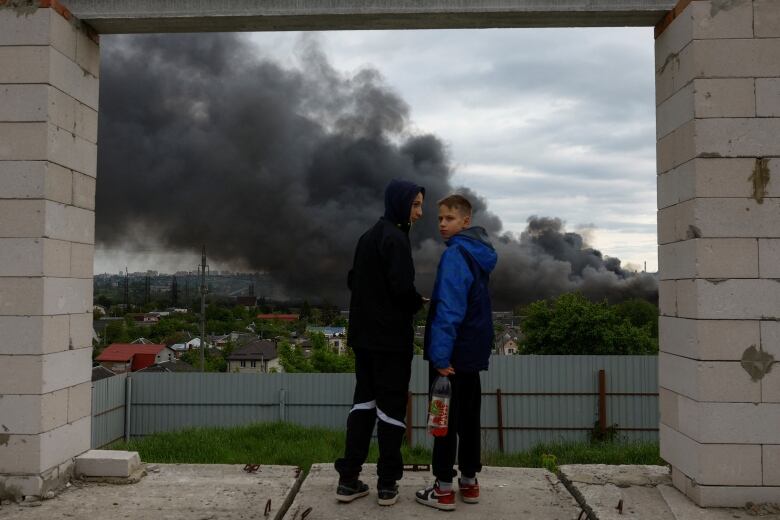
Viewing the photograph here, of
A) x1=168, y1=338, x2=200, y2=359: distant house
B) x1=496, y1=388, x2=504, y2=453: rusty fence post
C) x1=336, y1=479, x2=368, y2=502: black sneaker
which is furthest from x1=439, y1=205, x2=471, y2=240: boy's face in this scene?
x1=168, y1=338, x2=200, y2=359: distant house

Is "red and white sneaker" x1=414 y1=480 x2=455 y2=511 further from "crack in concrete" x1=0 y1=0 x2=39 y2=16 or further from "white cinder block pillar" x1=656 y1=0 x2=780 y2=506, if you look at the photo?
"crack in concrete" x1=0 y1=0 x2=39 y2=16

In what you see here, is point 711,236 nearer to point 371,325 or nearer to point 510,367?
point 371,325

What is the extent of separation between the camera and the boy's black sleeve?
345 cm

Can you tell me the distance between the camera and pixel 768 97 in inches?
147

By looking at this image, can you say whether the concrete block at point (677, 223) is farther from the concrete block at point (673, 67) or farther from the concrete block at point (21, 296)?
the concrete block at point (21, 296)

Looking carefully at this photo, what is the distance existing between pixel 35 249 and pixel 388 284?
223 centimetres

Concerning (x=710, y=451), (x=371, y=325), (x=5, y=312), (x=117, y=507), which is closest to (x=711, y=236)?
(x=710, y=451)

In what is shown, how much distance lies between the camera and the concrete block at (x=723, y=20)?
375cm

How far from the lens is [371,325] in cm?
356

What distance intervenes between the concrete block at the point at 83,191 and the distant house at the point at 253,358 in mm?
55168

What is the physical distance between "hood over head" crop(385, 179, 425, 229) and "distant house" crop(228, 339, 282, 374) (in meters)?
56.3

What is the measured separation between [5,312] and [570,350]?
127 ft

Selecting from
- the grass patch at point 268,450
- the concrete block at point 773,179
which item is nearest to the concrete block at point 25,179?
the grass patch at point 268,450

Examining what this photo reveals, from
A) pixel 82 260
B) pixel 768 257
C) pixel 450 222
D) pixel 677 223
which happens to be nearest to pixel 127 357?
pixel 82 260
